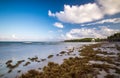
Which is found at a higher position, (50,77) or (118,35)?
(118,35)

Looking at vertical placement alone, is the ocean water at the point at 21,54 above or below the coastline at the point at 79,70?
below

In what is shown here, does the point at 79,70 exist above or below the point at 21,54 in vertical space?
above

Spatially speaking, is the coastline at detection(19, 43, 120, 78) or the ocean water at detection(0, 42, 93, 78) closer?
the coastline at detection(19, 43, 120, 78)

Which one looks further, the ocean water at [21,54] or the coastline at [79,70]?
the ocean water at [21,54]

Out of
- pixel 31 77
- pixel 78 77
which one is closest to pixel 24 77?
pixel 31 77

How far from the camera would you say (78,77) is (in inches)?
369

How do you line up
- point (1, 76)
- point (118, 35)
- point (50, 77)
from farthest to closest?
point (118, 35), point (1, 76), point (50, 77)

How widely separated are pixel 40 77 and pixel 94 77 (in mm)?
4829

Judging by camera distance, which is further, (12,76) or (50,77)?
(12,76)

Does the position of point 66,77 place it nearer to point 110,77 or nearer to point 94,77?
point 94,77

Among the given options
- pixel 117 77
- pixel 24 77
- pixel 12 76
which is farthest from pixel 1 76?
pixel 117 77

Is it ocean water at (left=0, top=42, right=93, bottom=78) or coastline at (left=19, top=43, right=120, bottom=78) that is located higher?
coastline at (left=19, top=43, right=120, bottom=78)

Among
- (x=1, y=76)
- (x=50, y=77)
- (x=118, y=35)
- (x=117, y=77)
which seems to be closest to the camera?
(x=117, y=77)

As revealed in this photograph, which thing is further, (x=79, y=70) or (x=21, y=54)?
(x=21, y=54)
